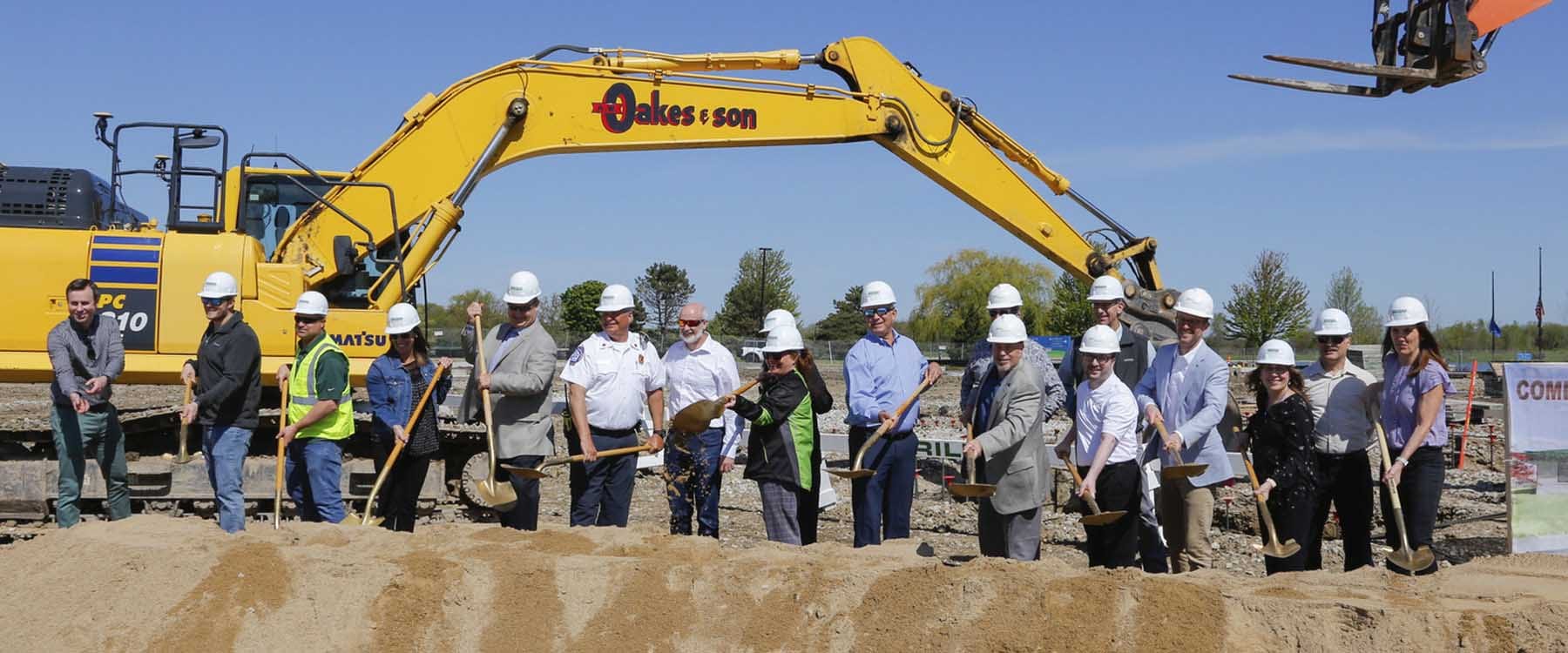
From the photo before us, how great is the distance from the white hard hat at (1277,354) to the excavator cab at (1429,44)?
155 centimetres

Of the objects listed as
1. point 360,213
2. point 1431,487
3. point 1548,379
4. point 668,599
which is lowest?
point 668,599

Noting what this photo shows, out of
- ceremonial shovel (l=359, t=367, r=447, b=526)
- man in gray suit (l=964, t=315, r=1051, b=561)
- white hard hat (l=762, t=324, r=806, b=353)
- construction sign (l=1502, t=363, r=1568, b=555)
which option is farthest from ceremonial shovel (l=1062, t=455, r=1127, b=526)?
ceremonial shovel (l=359, t=367, r=447, b=526)

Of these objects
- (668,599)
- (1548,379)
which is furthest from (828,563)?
(1548,379)

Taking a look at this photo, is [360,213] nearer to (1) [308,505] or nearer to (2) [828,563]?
(1) [308,505]

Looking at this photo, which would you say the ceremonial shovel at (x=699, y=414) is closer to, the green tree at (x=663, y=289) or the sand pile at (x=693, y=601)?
the sand pile at (x=693, y=601)

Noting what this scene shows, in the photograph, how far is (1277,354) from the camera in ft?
22.4

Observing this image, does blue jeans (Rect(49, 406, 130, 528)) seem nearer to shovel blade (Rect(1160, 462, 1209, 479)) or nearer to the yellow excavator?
the yellow excavator

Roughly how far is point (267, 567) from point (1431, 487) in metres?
5.79

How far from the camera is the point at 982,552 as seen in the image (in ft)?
23.2

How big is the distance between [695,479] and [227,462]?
9.11 ft

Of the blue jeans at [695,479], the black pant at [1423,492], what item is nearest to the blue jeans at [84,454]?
the blue jeans at [695,479]

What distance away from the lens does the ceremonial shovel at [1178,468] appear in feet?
21.8

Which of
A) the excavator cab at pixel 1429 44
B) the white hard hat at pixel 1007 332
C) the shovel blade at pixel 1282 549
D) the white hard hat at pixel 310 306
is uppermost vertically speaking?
the excavator cab at pixel 1429 44

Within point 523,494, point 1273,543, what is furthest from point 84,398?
point 1273,543
